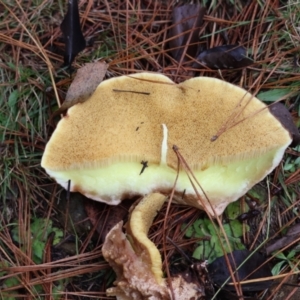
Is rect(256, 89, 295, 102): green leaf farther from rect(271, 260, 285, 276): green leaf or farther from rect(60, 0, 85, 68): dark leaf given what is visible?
rect(60, 0, 85, 68): dark leaf

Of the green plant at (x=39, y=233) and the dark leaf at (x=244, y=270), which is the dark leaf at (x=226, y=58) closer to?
the dark leaf at (x=244, y=270)

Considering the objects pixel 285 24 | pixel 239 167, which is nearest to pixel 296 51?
pixel 285 24

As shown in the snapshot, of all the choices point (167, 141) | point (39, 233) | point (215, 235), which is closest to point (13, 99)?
point (39, 233)

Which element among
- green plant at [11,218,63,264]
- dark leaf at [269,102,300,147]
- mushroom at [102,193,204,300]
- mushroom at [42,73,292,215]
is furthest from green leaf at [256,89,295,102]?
green plant at [11,218,63,264]

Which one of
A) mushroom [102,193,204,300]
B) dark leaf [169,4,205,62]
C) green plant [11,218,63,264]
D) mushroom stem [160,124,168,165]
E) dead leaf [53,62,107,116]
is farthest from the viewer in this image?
dark leaf [169,4,205,62]

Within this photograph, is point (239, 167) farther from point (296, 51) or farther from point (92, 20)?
point (92, 20)
